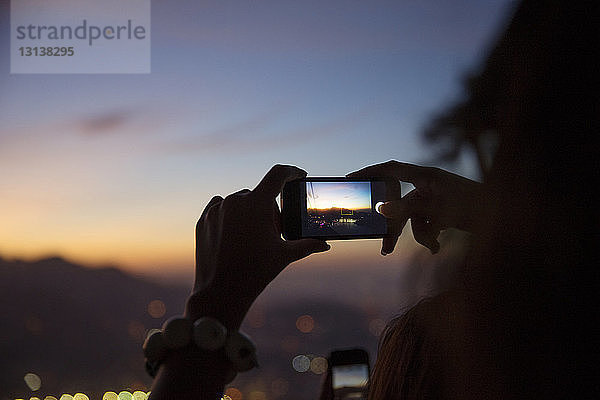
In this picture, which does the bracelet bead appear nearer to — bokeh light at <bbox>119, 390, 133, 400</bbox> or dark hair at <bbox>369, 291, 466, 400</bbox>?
dark hair at <bbox>369, 291, 466, 400</bbox>

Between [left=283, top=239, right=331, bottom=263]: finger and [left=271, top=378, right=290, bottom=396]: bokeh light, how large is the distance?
137 centimetres

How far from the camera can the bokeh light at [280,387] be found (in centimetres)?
173

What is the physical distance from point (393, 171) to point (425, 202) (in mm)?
79

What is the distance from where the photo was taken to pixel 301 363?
2.11m

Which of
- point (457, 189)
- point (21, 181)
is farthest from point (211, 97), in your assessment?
point (457, 189)

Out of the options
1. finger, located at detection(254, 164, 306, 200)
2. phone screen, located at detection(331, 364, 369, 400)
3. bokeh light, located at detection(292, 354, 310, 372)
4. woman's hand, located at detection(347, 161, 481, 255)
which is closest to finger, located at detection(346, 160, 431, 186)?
woman's hand, located at detection(347, 161, 481, 255)

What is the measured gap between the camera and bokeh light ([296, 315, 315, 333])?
2156mm

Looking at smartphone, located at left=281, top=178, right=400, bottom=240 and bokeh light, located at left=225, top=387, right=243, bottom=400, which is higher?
smartphone, located at left=281, top=178, right=400, bottom=240

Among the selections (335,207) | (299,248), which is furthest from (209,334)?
(335,207)

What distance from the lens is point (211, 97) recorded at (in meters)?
1.95

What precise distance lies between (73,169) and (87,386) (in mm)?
1052

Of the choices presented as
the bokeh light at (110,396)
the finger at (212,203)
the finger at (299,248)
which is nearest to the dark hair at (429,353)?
the finger at (299,248)

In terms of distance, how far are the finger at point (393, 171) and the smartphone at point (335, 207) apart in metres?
0.01

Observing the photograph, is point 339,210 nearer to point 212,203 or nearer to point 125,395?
point 212,203
